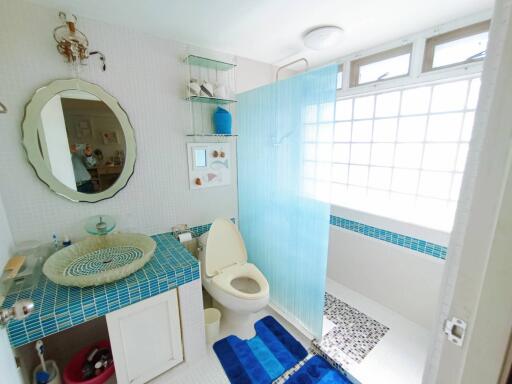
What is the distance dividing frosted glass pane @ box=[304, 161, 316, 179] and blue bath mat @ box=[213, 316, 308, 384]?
1.31 meters

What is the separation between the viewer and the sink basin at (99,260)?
112 cm

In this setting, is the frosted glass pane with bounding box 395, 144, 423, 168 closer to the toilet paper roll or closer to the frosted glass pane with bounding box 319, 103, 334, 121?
the frosted glass pane with bounding box 319, 103, 334, 121

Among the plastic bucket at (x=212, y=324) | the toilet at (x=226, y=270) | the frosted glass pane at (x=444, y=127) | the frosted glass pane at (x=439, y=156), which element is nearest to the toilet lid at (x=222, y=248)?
the toilet at (x=226, y=270)

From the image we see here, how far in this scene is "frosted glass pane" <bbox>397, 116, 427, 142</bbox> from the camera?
188 cm

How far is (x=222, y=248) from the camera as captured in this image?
1.95 m

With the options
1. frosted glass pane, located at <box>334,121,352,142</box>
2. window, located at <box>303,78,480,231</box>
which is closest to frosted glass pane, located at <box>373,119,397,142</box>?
window, located at <box>303,78,480,231</box>

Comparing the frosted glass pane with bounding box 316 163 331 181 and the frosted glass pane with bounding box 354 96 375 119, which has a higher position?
the frosted glass pane with bounding box 354 96 375 119

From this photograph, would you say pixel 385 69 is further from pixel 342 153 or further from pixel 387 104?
pixel 342 153

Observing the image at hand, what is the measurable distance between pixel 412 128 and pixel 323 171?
113cm

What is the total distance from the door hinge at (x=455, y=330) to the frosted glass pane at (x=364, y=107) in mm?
2107

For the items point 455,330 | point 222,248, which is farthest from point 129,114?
point 455,330

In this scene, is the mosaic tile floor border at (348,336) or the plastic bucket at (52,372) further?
the mosaic tile floor border at (348,336)

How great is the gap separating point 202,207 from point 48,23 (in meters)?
1.56

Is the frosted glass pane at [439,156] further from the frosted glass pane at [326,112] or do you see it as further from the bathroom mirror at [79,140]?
the bathroom mirror at [79,140]
